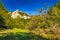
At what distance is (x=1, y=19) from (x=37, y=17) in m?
11.1

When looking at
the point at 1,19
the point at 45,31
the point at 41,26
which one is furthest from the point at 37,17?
the point at 1,19

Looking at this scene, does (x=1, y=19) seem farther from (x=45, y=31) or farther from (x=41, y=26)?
(x=45, y=31)

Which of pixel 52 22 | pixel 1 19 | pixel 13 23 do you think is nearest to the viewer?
pixel 52 22

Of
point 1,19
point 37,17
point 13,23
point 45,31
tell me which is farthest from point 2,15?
point 45,31

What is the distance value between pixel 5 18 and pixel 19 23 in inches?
146

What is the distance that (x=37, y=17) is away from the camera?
25.7 m

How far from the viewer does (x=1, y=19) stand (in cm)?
3469

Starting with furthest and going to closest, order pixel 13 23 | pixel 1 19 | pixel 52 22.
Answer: pixel 13 23 < pixel 1 19 < pixel 52 22

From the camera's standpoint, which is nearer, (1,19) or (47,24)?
(47,24)

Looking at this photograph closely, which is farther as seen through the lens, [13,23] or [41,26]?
[13,23]

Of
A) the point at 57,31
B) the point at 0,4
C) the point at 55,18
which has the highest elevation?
the point at 0,4

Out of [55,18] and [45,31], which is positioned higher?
[55,18]

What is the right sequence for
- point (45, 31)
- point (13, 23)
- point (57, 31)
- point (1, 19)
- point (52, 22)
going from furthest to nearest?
1. point (13, 23)
2. point (1, 19)
3. point (52, 22)
4. point (45, 31)
5. point (57, 31)

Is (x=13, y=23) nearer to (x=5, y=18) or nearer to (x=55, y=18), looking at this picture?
(x=5, y=18)
